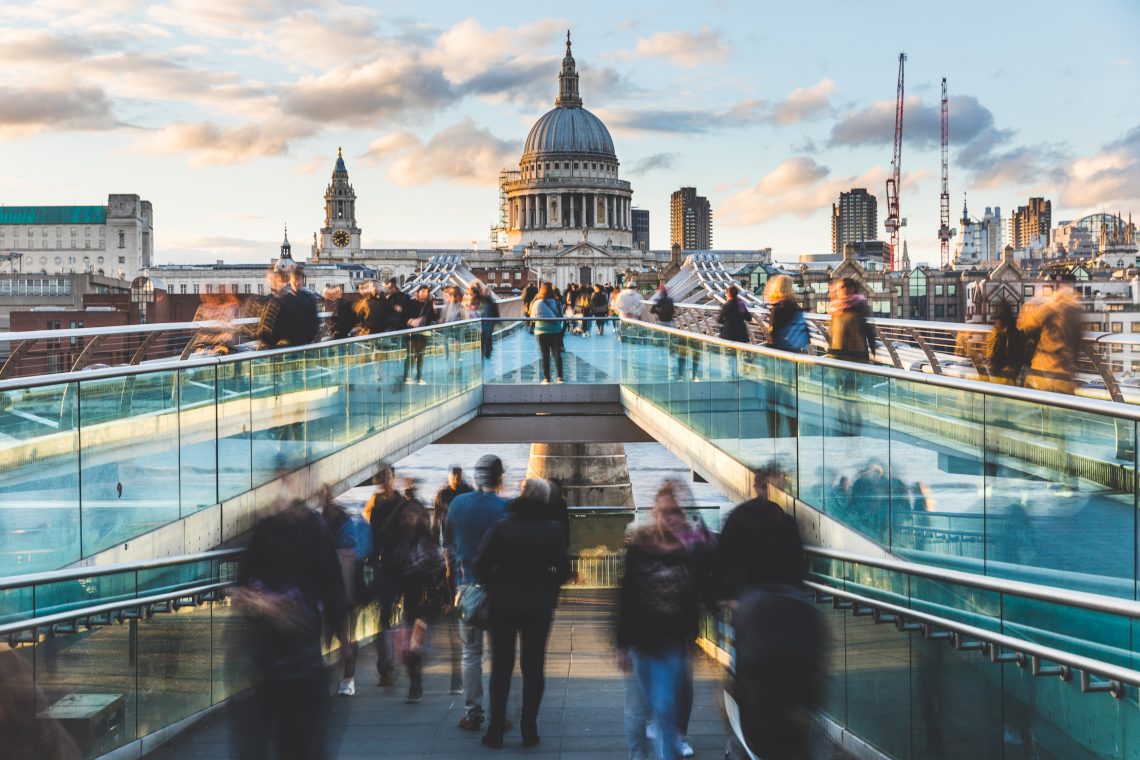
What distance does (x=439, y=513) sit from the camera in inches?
460

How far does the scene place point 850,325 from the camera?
35.6ft

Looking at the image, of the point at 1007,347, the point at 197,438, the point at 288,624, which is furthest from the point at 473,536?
the point at 1007,347

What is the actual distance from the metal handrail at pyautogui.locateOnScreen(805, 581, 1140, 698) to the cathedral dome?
543 ft

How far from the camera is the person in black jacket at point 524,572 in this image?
716cm

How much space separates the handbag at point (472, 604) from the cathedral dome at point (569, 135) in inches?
6476

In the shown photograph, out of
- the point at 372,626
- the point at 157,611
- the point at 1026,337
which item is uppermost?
the point at 1026,337

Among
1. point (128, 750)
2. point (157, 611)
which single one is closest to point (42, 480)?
point (157, 611)

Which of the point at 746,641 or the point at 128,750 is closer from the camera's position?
the point at 746,641

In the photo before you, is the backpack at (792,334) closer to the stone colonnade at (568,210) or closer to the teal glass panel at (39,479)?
the teal glass panel at (39,479)

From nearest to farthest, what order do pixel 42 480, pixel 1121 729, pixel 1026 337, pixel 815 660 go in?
pixel 1121 729 → pixel 815 660 → pixel 42 480 → pixel 1026 337

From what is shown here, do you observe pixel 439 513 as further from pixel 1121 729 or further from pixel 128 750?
pixel 1121 729

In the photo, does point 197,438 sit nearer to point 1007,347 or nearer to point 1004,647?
point 1004,647

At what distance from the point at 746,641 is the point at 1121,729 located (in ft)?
4.91

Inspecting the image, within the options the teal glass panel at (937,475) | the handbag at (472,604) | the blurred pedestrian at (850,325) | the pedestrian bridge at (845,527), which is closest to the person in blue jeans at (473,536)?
the handbag at (472,604)
